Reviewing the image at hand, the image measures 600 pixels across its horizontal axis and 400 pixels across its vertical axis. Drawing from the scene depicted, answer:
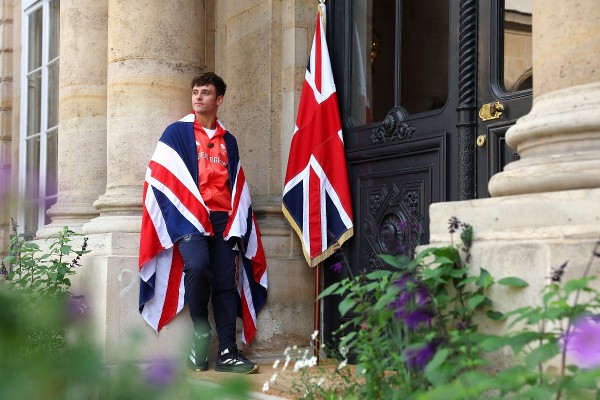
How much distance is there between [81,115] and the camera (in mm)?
7469

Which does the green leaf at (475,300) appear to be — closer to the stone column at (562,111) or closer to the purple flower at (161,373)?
the stone column at (562,111)

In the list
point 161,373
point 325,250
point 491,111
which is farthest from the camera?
point 325,250

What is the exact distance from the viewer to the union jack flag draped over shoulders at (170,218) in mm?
5559

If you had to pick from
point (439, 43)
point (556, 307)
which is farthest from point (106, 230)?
point (556, 307)

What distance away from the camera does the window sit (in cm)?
946

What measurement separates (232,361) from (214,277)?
0.56 m

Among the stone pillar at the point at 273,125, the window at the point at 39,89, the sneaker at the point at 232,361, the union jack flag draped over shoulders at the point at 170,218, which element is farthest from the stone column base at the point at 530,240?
the window at the point at 39,89

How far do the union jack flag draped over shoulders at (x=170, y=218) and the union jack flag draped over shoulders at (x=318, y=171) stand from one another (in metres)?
0.42

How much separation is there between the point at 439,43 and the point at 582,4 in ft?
7.52

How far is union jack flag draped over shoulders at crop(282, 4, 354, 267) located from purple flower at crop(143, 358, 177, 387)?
191 inches

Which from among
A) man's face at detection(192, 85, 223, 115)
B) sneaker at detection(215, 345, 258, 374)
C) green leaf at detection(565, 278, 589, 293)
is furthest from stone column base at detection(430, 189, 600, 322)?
man's face at detection(192, 85, 223, 115)

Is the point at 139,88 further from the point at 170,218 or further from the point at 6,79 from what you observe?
the point at 6,79

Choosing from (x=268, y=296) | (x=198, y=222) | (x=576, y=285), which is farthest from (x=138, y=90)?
(x=576, y=285)

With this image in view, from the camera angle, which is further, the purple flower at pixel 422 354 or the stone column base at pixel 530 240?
the stone column base at pixel 530 240
